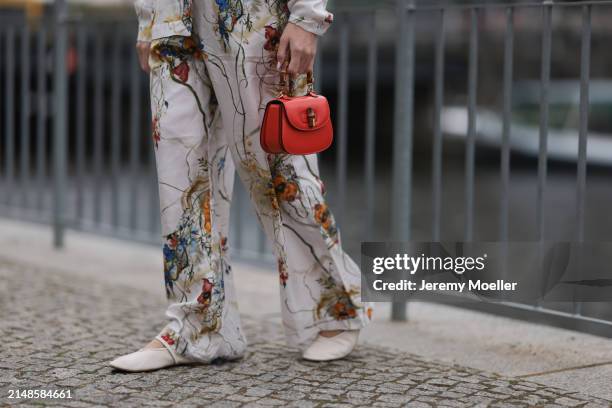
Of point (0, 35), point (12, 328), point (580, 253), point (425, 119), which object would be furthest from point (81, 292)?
point (425, 119)

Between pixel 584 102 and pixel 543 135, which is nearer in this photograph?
pixel 584 102

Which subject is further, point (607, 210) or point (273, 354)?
point (607, 210)

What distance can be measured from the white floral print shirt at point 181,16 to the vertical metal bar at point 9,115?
380 centimetres

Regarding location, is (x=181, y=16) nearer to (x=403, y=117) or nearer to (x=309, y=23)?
(x=309, y=23)

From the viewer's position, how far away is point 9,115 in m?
7.36

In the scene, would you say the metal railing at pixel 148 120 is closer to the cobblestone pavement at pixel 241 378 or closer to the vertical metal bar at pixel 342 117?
the vertical metal bar at pixel 342 117

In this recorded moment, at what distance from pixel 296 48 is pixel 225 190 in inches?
23.7

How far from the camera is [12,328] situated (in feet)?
13.9

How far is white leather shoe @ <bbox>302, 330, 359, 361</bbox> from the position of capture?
3.76 meters

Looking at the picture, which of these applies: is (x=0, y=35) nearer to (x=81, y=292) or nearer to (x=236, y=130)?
(x=81, y=292)

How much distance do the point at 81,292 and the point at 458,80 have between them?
677 inches

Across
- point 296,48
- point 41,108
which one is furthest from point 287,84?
point 41,108

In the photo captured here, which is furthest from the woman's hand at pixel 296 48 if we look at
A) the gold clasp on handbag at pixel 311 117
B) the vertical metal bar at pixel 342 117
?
the vertical metal bar at pixel 342 117

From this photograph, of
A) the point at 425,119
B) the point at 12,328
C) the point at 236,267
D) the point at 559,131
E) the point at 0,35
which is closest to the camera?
the point at 12,328
